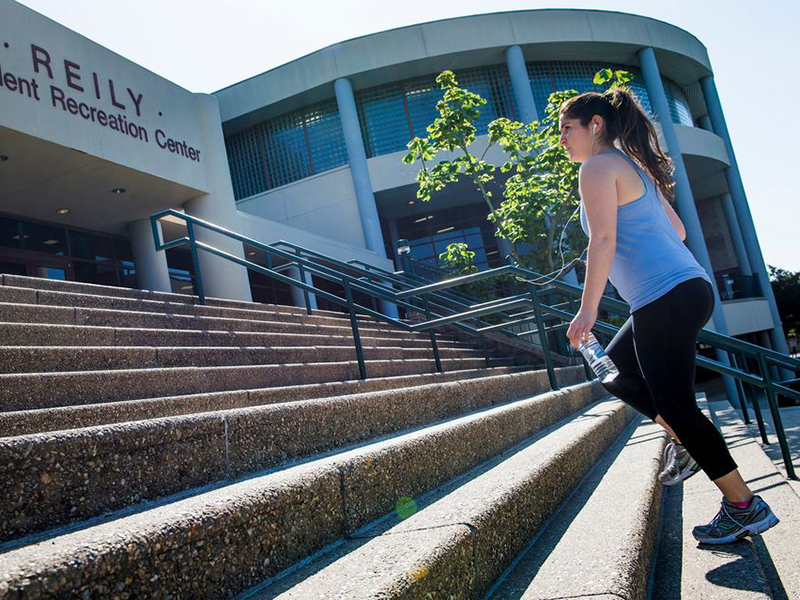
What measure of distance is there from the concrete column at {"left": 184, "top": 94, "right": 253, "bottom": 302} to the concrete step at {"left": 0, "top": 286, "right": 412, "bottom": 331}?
5.79 meters

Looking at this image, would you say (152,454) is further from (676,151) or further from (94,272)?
(676,151)

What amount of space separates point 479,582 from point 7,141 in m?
9.83

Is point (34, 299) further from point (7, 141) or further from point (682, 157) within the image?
point (682, 157)

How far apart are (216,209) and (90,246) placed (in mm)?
3289

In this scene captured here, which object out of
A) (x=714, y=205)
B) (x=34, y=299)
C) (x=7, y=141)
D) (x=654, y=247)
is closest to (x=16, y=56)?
(x=7, y=141)

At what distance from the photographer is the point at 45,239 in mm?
12969

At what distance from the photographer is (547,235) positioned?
11688 millimetres

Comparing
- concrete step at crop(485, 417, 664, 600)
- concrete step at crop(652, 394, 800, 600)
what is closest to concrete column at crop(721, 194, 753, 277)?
concrete step at crop(652, 394, 800, 600)

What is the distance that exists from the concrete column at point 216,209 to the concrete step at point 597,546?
11034 mm

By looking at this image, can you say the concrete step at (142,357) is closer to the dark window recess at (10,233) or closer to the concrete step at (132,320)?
the concrete step at (132,320)

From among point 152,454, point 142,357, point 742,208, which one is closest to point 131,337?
point 142,357

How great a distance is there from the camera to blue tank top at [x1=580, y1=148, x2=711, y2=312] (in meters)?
2.25

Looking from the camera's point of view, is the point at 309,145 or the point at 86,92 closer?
the point at 86,92

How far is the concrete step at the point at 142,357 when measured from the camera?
118 inches
